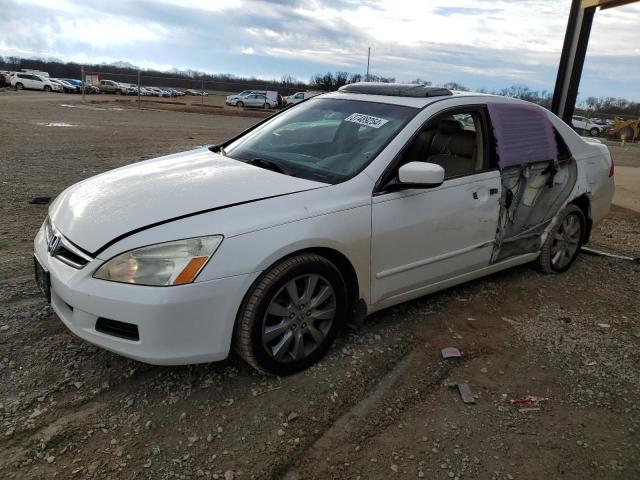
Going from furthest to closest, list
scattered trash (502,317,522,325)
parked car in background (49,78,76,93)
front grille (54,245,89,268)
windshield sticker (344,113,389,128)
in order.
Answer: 1. parked car in background (49,78,76,93)
2. scattered trash (502,317,522,325)
3. windshield sticker (344,113,389,128)
4. front grille (54,245,89,268)

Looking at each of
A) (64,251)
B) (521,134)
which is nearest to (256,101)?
(521,134)

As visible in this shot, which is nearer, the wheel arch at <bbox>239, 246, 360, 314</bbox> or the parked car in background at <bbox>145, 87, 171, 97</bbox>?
the wheel arch at <bbox>239, 246, 360, 314</bbox>

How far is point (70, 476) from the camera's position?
7.33ft

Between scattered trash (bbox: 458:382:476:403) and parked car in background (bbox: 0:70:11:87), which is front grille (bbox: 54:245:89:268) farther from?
parked car in background (bbox: 0:70:11:87)

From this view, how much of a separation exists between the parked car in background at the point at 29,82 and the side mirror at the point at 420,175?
52.1m

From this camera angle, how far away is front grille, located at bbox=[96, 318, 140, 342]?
2533 millimetres

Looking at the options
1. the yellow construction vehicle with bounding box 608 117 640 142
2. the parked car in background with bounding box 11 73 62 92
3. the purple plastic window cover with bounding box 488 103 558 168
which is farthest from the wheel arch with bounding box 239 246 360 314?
the parked car in background with bounding box 11 73 62 92

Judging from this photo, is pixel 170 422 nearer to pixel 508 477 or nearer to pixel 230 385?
pixel 230 385

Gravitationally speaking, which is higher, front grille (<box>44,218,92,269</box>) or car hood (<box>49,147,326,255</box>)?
car hood (<box>49,147,326,255</box>)

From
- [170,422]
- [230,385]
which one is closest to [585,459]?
[230,385]

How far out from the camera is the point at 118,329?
2.57 metres

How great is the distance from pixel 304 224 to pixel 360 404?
39.9 inches

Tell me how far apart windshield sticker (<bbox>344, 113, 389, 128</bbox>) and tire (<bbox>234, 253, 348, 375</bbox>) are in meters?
1.14

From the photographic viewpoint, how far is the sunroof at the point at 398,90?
3789mm
